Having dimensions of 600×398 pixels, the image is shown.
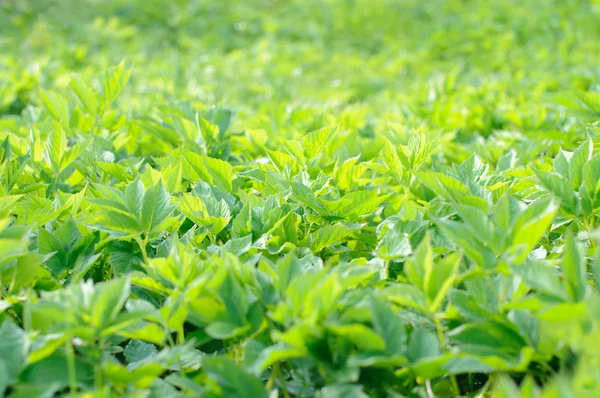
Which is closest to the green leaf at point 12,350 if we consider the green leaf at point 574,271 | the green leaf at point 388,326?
the green leaf at point 388,326

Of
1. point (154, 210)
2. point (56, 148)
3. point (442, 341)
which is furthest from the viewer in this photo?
point (56, 148)

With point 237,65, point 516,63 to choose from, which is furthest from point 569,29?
point 237,65

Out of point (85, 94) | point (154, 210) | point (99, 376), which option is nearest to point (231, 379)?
point (99, 376)

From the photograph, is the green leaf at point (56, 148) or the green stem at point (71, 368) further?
the green leaf at point (56, 148)

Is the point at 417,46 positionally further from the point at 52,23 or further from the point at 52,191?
the point at 52,191

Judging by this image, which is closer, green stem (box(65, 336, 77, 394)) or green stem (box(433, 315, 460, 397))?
green stem (box(65, 336, 77, 394))

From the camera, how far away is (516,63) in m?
6.09

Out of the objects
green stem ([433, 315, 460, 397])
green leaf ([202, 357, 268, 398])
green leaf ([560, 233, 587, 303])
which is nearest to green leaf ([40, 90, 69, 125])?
green leaf ([202, 357, 268, 398])

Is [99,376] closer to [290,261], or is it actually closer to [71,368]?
[71,368]

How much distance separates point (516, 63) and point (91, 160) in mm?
5030

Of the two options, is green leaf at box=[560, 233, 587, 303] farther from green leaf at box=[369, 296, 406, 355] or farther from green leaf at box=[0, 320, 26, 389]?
green leaf at box=[0, 320, 26, 389]

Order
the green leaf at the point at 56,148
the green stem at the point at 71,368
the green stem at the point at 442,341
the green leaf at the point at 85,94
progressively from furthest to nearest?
1. the green leaf at the point at 85,94
2. the green leaf at the point at 56,148
3. the green stem at the point at 442,341
4. the green stem at the point at 71,368

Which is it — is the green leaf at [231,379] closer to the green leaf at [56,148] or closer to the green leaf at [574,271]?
the green leaf at [574,271]

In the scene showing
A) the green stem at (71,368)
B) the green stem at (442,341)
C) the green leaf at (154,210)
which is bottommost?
the green stem at (442,341)
